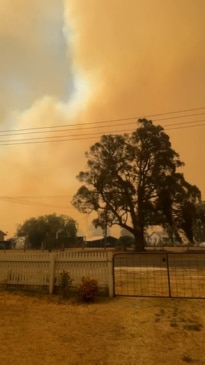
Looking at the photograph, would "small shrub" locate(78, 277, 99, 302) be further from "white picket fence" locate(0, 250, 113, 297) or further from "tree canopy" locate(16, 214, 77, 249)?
"tree canopy" locate(16, 214, 77, 249)

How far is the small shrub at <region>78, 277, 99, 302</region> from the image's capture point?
8820 mm

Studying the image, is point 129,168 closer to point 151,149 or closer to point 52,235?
point 151,149

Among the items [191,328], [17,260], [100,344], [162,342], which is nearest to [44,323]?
[100,344]

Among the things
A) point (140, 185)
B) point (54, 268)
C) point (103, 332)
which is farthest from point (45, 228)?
point (103, 332)

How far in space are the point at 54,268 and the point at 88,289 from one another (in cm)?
164

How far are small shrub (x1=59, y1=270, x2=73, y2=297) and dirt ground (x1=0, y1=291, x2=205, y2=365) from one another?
76 cm

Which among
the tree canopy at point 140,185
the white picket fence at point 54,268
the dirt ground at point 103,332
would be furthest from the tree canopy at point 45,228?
the dirt ground at point 103,332

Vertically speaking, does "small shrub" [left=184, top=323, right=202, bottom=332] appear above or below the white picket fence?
below

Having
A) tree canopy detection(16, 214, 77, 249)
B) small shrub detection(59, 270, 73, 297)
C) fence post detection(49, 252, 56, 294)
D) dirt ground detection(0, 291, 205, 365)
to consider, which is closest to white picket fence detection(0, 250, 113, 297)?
fence post detection(49, 252, 56, 294)

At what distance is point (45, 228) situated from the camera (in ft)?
253

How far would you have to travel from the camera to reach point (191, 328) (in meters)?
6.08

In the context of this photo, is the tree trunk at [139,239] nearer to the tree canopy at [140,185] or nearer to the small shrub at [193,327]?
the tree canopy at [140,185]

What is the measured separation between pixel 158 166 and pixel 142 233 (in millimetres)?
8678

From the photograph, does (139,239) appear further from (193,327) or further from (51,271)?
(193,327)
